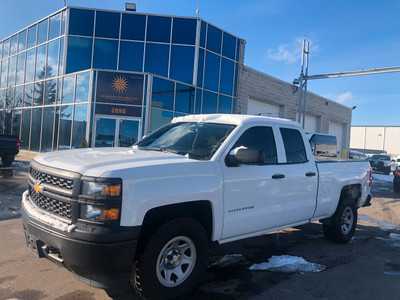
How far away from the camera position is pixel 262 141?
4.42 m

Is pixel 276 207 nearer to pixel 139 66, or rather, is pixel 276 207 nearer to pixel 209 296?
pixel 209 296

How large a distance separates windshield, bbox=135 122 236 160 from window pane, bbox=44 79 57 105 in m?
17.0

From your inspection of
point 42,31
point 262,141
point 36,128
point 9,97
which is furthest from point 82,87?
point 262,141

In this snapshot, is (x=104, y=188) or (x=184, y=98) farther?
(x=184, y=98)

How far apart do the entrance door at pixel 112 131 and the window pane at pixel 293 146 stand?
40.8ft

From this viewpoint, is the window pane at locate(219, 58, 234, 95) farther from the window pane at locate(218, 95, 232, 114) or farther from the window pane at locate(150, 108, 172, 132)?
the window pane at locate(150, 108, 172, 132)

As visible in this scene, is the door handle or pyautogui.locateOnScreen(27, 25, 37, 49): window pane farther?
pyautogui.locateOnScreen(27, 25, 37, 49): window pane

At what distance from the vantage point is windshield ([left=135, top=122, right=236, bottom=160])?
3886mm

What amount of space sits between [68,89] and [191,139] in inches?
632

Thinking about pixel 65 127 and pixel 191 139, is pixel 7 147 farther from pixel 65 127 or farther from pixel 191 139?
pixel 191 139

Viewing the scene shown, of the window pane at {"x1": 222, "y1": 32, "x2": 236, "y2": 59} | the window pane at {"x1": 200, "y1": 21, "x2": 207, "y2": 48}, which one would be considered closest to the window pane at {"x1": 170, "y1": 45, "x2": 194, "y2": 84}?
the window pane at {"x1": 200, "y1": 21, "x2": 207, "y2": 48}

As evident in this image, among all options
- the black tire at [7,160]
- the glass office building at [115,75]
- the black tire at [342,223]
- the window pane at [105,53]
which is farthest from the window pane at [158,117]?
the black tire at [342,223]

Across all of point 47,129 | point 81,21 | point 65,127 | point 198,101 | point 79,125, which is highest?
point 81,21

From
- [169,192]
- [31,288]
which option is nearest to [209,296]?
[169,192]
